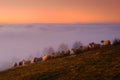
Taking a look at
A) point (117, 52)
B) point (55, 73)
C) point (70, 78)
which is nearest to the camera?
point (70, 78)

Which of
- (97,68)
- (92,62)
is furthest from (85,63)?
(97,68)

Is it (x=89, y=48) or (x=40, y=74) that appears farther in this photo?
(x=89, y=48)

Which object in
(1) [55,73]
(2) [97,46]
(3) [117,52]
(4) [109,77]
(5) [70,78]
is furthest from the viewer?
(2) [97,46]

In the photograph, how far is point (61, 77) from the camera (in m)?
29.2

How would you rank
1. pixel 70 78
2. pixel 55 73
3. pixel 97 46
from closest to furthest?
pixel 70 78 < pixel 55 73 < pixel 97 46

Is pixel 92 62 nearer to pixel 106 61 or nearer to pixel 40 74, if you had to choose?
pixel 106 61

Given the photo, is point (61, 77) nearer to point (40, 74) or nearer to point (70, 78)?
point (70, 78)

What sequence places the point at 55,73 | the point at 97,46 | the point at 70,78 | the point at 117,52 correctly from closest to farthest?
the point at 70,78 → the point at 55,73 → the point at 117,52 → the point at 97,46

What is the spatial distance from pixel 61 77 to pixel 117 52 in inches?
405

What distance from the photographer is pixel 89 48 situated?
163 ft

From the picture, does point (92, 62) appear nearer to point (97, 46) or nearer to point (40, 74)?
point (40, 74)

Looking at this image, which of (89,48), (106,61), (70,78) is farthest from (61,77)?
(89,48)

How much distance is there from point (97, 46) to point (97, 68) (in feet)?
65.1

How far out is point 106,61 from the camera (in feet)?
106
